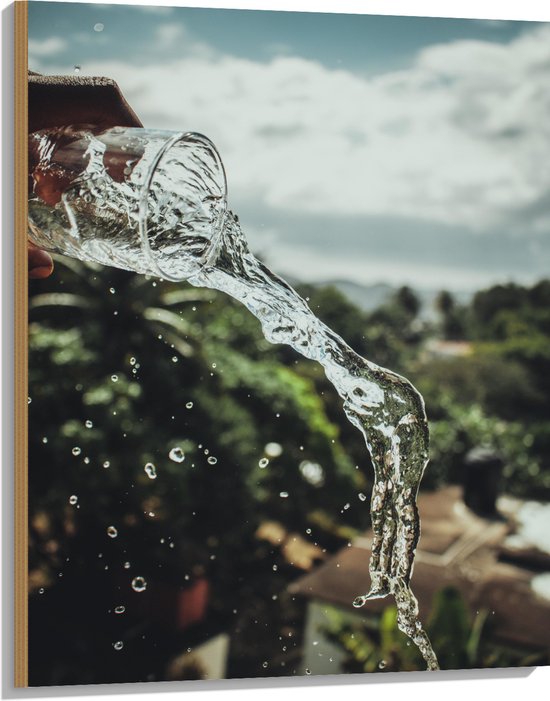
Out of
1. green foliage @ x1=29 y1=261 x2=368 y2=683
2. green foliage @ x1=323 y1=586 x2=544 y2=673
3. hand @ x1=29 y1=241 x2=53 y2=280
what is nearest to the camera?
hand @ x1=29 y1=241 x2=53 y2=280

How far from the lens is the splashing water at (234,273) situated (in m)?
1.25

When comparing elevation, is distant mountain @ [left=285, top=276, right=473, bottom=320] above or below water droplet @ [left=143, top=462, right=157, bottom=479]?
above

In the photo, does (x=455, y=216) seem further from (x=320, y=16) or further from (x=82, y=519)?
(x=82, y=519)

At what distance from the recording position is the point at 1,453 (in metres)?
2.04

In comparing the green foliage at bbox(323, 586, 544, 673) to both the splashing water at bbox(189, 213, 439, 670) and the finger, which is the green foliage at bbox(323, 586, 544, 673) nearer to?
the splashing water at bbox(189, 213, 439, 670)

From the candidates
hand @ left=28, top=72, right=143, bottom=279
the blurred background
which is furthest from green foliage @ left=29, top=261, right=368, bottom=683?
hand @ left=28, top=72, right=143, bottom=279

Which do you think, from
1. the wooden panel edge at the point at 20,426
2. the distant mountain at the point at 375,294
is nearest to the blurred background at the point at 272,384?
the distant mountain at the point at 375,294

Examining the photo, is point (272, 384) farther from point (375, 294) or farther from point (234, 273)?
point (234, 273)

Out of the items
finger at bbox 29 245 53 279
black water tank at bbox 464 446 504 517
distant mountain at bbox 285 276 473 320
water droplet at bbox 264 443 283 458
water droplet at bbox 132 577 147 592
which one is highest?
distant mountain at bbox 285 276 473 320

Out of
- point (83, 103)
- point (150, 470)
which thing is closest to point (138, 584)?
point (150, 470)

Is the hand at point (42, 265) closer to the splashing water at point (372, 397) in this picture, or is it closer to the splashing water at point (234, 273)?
the splashing water at point (234, 273)

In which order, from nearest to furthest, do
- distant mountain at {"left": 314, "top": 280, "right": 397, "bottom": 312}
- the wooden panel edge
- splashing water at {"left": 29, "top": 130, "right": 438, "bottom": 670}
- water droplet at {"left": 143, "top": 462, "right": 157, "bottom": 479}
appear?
1. splashing water at {"left": 29, "top": 130, "right": 438, "bottom": 670}
2. the wooden panel edge
3. water droplet at {"left": 143, "top": 462, "right": 157, "bottom": 479}
4. distant mountain at {"left": 314, "top": 280, "right": 397, "bottom": 312}

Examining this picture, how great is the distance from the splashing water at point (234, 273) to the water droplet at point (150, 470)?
64.8 inches

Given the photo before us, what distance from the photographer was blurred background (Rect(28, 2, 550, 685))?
267cm
